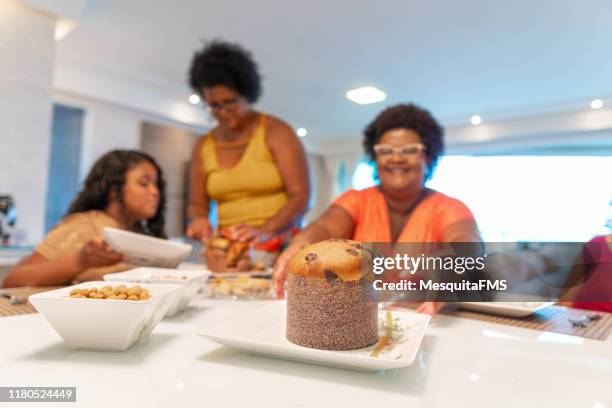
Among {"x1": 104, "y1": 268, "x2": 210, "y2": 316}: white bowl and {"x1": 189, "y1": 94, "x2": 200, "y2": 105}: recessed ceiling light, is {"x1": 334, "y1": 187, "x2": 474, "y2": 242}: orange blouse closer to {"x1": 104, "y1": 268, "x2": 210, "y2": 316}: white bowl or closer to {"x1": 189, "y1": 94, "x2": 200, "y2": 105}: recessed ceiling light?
{"x1": 104, "y1": 268, "x2": 210, "y2": 316}: white bowl

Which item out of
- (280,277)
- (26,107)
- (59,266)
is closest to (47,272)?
(59,266)

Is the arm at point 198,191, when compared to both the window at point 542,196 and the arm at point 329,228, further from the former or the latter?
the window at point 542,196

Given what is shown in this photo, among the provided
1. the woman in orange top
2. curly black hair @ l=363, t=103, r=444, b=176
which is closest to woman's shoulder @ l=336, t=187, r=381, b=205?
the woman in orange top

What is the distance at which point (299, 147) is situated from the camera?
1452 millimetres

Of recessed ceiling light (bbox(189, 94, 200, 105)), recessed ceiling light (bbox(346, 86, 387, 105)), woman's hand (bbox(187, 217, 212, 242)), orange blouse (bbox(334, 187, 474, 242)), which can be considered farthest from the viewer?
recessed ceiling light (bbox(189, 94, 200, 105))

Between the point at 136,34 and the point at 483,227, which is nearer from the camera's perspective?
the point at 483,227

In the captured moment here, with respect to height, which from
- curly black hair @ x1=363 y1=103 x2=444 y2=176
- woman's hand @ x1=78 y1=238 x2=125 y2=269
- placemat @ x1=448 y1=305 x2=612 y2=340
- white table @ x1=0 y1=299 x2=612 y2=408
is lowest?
white table @ x1=0 y1=299 x2=612 y2=408

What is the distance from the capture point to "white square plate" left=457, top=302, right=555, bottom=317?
26.1 inches

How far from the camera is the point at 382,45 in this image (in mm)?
2902

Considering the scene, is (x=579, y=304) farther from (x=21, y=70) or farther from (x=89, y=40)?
(x=89, y=40)

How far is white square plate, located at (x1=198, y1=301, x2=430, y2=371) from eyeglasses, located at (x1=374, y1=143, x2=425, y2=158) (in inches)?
21.4

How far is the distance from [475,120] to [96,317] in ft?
15.8

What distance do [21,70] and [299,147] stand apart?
5.28ft

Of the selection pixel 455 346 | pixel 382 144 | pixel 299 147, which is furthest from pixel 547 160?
pixel 299 147
